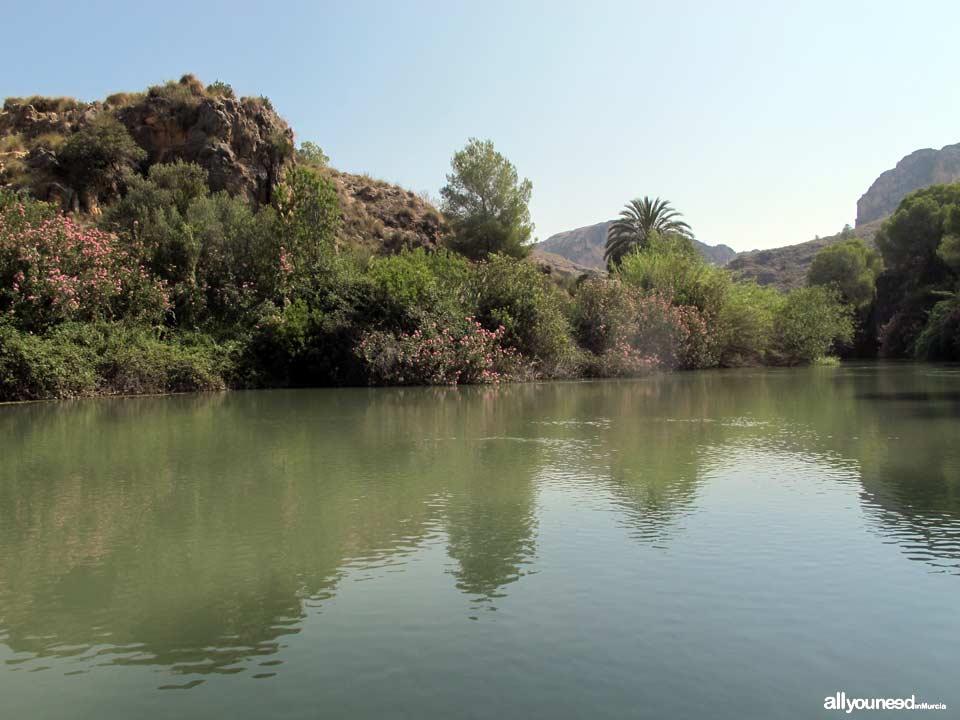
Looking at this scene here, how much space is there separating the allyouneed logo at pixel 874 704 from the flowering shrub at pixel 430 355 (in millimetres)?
26477

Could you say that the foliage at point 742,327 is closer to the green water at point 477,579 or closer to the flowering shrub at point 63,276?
the flowering shrub at point 63,276

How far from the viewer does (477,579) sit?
6055 millimetres

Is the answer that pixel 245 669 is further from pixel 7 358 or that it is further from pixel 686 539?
pixel 7 358

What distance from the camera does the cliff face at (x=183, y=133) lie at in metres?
46.5

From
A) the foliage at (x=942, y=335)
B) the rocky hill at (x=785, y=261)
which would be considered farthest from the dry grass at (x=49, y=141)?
the rocky hill at (x=785, y=261)

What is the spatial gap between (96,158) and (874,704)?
4847 centimetres

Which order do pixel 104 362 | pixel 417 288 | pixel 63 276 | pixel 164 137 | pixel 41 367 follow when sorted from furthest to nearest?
pixel 164 137, pixel 417 288, pixel 104 362, pixel 63 276, pixel 41 367

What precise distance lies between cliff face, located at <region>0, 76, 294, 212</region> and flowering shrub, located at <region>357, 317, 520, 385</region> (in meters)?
21.0

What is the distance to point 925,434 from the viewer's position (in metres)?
14.0

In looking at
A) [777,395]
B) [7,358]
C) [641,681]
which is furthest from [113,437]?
[777,395]

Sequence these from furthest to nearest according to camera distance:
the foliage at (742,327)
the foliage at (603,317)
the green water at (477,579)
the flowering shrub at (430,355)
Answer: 1. the foliage at (742,327)
2. the foliage at (603,317)
3. the flowering shrub at (430,355)
4. the green water at (477,579)

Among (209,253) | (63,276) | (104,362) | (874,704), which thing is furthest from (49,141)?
(874,704)

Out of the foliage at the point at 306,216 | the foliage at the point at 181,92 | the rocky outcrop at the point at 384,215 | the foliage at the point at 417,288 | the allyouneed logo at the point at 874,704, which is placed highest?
the foliage at the point at 181,92

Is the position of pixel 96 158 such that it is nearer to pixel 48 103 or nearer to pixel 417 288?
pixel 48 103
